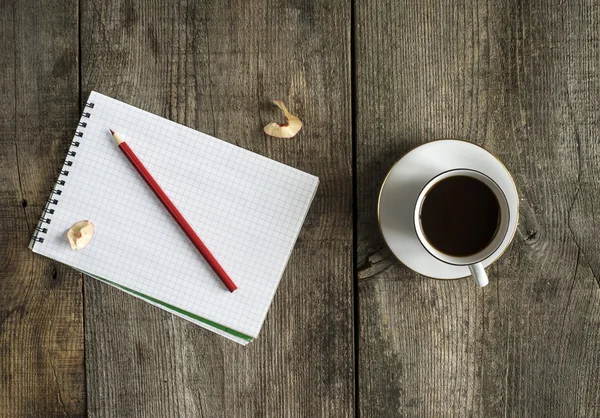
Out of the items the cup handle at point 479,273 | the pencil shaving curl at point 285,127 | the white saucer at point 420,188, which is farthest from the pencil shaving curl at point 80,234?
the cup handle at point 479,273

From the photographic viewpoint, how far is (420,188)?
2.35 ft

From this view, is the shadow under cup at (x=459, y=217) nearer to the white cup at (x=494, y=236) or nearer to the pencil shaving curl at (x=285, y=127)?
the white cup at (x=494, y=236)

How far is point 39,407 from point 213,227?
1.21ft

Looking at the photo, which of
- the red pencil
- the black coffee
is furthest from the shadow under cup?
the red pencil

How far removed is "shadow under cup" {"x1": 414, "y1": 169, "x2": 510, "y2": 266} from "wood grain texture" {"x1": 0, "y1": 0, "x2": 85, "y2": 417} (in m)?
0.50

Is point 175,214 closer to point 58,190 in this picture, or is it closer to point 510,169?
point 58,190

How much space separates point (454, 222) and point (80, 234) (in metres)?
0.51

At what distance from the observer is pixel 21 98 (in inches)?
30.4

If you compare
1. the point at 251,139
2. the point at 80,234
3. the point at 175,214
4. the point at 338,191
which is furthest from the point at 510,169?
the point at 80,234

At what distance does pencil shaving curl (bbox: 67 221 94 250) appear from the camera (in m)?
0.74

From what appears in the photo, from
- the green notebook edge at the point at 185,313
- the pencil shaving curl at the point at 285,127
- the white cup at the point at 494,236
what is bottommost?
the green notebook edge at the point at 185,313

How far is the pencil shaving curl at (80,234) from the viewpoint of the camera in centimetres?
74

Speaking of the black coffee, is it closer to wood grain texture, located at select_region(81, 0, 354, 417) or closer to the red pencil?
wood grain texture, located at select_region(81, 0, 354, 417)

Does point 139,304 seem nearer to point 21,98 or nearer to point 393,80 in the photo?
point 21,98
